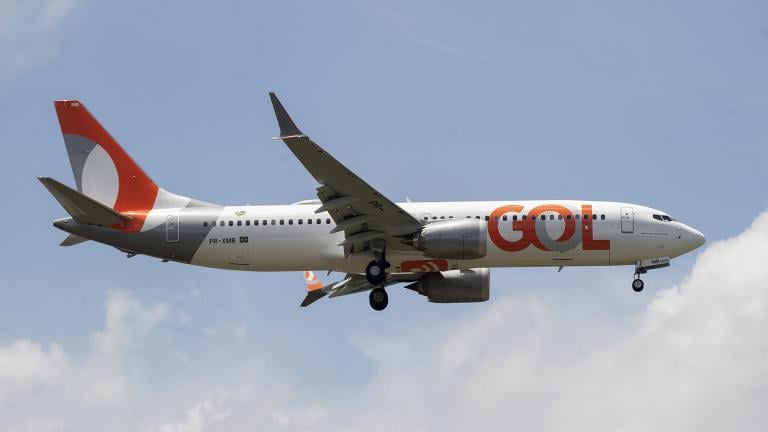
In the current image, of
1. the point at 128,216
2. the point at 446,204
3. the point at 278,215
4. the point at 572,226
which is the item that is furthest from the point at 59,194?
the point at 572,226

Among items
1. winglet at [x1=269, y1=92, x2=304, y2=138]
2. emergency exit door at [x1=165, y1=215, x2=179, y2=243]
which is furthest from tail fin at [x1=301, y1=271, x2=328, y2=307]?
winglet at [x1=269, y1=92, x2=304, y2=138]

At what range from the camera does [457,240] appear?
189 ft

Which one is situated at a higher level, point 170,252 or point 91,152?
point 91,152

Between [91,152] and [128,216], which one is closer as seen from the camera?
[128,216]

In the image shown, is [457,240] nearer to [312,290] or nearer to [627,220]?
[627,220]

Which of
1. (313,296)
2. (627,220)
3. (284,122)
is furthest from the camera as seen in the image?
(313,296)

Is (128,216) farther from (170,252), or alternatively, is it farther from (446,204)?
(446,204)

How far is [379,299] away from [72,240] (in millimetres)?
14038

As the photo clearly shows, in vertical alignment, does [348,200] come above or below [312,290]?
above

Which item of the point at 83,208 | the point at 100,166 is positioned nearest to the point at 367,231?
the point at 83,208

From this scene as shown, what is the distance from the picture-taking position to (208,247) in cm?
6025

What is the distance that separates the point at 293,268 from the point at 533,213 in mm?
10868

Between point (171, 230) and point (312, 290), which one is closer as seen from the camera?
point (171, 230)

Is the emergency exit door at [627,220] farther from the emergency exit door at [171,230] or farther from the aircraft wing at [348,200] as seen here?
the emergency exit door at [171,230]
